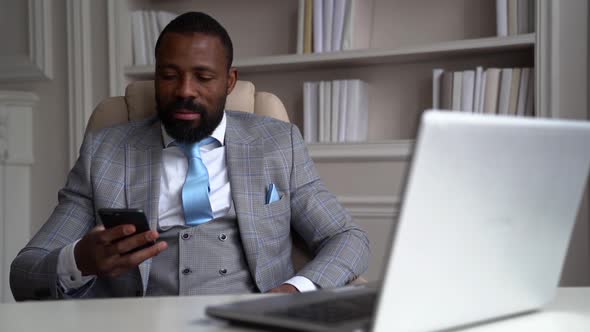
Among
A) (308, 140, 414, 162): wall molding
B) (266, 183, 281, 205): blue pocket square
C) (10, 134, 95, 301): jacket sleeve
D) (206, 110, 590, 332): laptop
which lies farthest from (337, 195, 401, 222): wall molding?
(206, 110, 590, 332): laptop

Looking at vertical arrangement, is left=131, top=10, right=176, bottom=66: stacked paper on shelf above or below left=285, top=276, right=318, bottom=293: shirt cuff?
above

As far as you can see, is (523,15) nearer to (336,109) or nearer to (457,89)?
(457,89)

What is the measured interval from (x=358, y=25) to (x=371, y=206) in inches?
25.8

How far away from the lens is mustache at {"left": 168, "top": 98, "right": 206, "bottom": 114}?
1.76 metres

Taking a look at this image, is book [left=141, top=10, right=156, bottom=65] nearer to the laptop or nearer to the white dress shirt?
the white dress shirt

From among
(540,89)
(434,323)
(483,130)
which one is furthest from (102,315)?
(540,89)

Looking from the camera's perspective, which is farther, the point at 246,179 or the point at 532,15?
the point at 532,15

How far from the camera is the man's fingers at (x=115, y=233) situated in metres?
1.21

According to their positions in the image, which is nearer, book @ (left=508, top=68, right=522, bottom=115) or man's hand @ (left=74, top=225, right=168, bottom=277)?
man's hand @ (left=74, top=225, right=168, bottom=277)

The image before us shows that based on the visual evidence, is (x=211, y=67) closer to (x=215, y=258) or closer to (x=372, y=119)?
(x=215, y=258)

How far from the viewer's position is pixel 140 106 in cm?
191

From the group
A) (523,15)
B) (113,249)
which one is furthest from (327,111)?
(113,249)

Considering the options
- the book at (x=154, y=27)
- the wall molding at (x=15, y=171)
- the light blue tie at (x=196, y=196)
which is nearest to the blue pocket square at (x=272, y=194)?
the light blue tie at (x=196, y=196)

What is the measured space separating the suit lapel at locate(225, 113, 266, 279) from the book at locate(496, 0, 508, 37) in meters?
1.03
